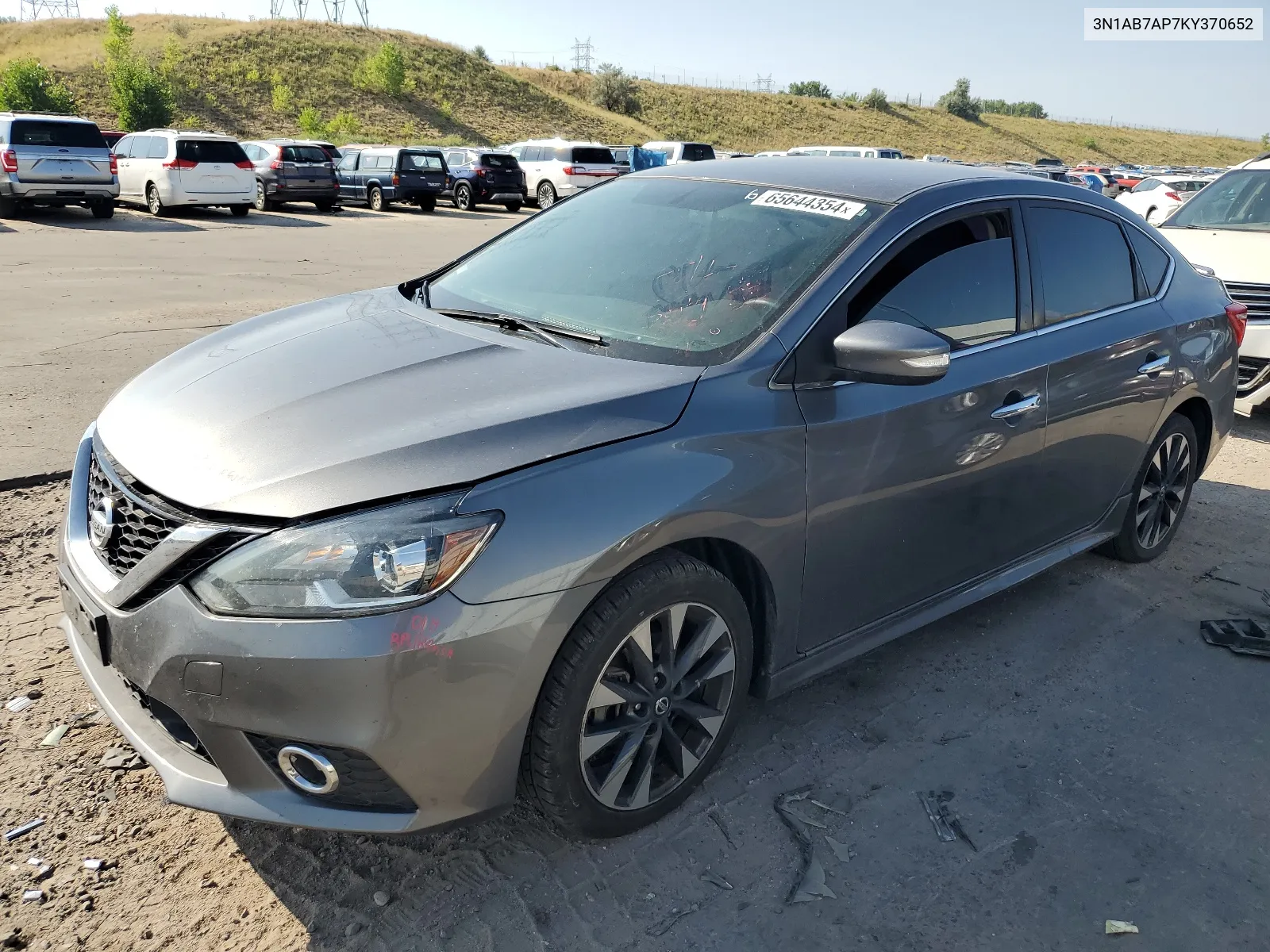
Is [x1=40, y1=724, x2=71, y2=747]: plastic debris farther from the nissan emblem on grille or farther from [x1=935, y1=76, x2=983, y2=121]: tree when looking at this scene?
[x1=935, y1=76, x2=983, y2=121]: tree

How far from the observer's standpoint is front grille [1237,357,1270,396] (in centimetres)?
711

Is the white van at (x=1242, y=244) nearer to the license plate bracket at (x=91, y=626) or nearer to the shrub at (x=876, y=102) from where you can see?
the license plate bracket at (x=91, y=626)

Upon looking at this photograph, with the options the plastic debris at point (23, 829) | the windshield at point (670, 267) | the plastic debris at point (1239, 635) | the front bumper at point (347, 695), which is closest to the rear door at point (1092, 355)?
the plastic debris at point (1239, 635)

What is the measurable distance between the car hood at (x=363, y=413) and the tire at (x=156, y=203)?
20.2 meters

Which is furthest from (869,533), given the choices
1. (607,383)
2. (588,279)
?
(588,279)

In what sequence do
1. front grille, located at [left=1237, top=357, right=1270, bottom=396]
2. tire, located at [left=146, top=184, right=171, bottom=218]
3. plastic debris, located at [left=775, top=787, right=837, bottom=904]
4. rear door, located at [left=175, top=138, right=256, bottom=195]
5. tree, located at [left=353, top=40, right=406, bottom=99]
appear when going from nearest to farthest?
1. plastic debris, located at [left=775, top=787, right=837, bottom=904]
2. front grille, located at [left=1237, top=357, right=1270, bottom=396]
3. rear door, located at [left=175, top=138, right=256, bottom=195]
4. tire, located at [left=146, top=184, right=171, bottom=218]
5. tree, located at [left=353, top=40, right=406, bottom=99]

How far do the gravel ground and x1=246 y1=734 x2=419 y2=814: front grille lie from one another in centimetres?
12

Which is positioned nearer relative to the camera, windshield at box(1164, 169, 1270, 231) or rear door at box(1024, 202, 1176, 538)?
rear door at box(1024, 202, 1176, 538)

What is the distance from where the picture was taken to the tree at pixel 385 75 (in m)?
60.7

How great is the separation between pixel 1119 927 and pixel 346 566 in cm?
207

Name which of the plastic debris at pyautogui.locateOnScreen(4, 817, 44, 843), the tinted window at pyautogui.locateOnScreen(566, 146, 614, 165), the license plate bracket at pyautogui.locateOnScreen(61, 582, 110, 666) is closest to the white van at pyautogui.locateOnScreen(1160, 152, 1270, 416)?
→ the license plate bracket at pyautogui.locateOnScreen(61, 582, 110, 666)

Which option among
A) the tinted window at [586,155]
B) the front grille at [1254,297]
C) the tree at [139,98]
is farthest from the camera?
the tree at [139,98]

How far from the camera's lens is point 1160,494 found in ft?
15.3

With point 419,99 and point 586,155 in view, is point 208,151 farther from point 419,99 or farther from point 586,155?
point 419,99
